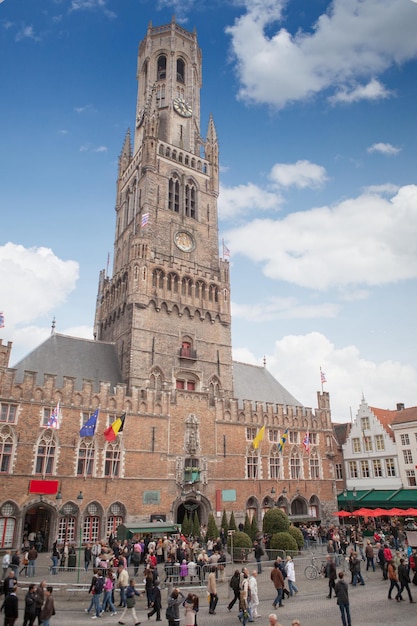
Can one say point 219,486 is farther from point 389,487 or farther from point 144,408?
point 389,487

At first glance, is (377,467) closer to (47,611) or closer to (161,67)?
(47,611)

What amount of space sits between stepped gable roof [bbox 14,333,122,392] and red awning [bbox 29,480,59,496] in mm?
7345

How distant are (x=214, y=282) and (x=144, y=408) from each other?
15.7 m

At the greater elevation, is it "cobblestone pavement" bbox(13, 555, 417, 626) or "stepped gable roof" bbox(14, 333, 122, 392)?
"stepped gable roof" bbox(14, 333, 122, 392)

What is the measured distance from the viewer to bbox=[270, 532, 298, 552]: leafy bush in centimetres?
2556

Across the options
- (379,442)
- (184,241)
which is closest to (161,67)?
(184,241)

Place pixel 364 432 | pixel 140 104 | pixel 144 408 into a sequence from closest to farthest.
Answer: pixel 144 408 < pixel 364 432 < pixel 140 104

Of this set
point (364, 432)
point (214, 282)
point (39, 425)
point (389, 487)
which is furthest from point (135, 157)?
point (389, 487)

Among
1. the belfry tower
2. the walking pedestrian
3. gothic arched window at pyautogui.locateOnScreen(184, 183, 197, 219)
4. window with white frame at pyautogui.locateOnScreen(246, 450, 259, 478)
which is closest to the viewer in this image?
the walking pedestrian

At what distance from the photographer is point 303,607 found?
54.2 feet

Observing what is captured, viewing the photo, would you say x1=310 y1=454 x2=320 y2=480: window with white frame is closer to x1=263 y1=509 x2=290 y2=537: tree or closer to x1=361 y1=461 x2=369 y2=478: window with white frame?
x1=361 y1=461 x2=369 y2=478: window with white frame

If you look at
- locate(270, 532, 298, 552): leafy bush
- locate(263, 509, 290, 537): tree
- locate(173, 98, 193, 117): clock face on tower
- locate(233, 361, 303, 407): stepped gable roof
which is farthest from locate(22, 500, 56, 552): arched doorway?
locate(173, 98, 193, 117): clock face on tower

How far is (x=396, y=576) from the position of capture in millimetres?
17078

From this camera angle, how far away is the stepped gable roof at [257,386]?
47013mm
